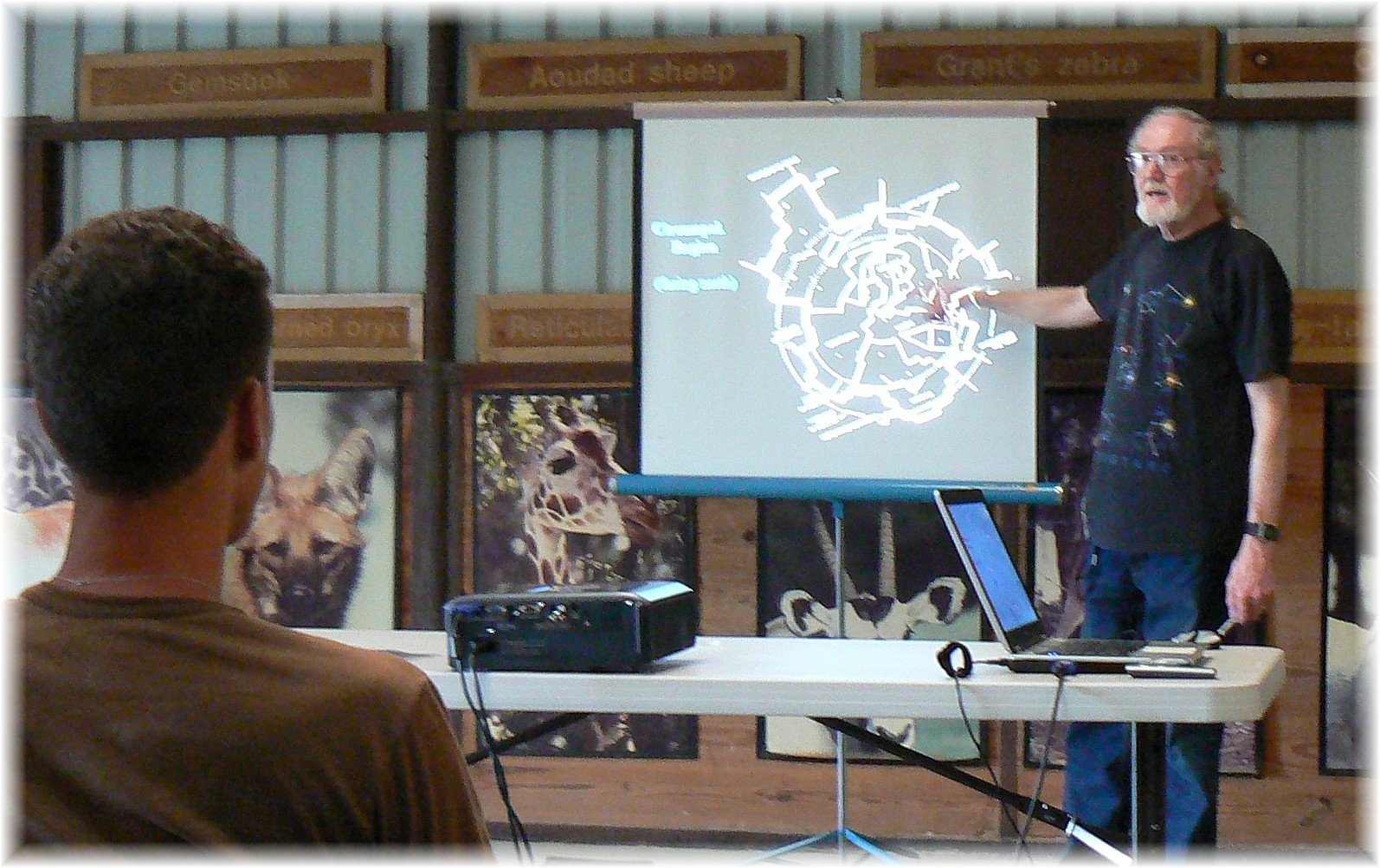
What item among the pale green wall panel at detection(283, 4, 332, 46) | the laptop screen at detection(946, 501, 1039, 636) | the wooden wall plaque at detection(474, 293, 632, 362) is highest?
the pale green wall panel at detection(283, 4, 332, 46)

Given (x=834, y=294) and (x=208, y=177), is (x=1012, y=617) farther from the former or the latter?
(x=208, y=177)

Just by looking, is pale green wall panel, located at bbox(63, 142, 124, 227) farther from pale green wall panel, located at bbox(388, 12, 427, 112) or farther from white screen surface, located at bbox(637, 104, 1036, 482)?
white screen surface, located at bbox(637, 104, 1036, 482)

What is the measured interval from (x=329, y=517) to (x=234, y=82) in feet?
4.38

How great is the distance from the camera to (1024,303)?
3.30 metres

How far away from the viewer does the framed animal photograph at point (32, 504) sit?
14.1 feet

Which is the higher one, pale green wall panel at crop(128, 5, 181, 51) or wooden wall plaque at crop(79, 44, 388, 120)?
pale green wall panel at crop(128, 5, 181, 51)

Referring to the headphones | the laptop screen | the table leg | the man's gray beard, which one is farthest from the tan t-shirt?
the man's gray beard

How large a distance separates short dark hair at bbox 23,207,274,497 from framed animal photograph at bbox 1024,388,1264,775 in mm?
3073

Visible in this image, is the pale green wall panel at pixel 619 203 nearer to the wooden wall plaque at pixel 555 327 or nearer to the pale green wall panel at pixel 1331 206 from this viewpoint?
the wooden wall plaque at pixel 555 327

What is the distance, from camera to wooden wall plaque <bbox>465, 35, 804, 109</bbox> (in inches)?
156

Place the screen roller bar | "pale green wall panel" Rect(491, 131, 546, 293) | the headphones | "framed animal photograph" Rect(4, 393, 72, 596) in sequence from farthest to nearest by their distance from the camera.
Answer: "framed animal photograph" Rect(4, 393, 72, 596) < "pale green wall panel" Rect(491, 131, 546, 293) < the screen roller bar < the headphones

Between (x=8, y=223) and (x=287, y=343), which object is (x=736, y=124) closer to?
(x=287, y=343)

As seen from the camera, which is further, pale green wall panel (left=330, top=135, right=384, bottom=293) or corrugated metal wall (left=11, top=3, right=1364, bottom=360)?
pale green wall panel (left=330, top=135, right=384, bottom=293)

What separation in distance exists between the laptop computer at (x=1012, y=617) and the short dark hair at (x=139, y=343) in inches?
53.7
